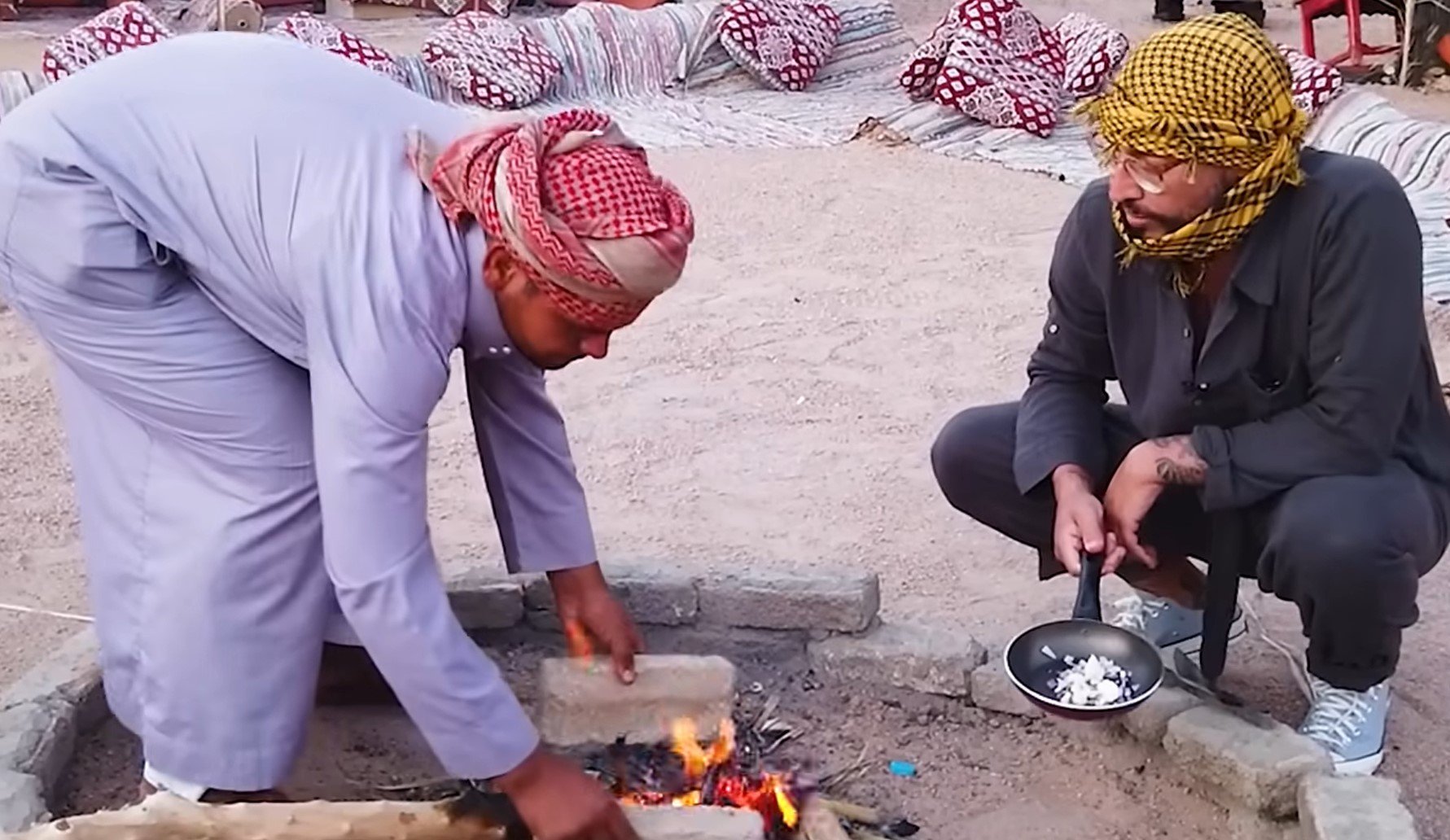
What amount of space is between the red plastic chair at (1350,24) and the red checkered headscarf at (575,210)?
685 cm

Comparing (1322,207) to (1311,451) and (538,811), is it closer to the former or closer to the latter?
(1311,451)

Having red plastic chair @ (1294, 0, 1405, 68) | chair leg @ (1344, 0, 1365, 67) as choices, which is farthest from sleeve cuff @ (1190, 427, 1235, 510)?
chair leg @ (1344, 0, 1365, 67)

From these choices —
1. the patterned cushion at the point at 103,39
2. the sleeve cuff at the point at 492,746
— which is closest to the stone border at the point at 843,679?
the sleeve cuff at the point at 492,746

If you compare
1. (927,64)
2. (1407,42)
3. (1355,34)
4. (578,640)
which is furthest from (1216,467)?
(1355,34)

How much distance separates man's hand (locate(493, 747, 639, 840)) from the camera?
206 centimetres

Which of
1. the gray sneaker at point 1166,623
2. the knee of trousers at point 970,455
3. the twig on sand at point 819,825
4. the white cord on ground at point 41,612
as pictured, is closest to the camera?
the twig on sand at point 819,825

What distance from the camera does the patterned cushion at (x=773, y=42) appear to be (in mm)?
8180

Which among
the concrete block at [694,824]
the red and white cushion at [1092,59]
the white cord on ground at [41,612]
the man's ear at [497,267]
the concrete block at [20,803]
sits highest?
the man's ear at [497,267]

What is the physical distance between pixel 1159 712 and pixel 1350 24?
269 inches

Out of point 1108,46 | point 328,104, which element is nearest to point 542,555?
point 328,104

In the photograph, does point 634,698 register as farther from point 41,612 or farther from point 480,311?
point 41,612

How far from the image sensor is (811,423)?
4.45 meters

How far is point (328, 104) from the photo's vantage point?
2139 millimetres

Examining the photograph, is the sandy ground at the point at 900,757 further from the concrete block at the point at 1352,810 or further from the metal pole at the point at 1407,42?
the metal pole at the point at 1407,42
